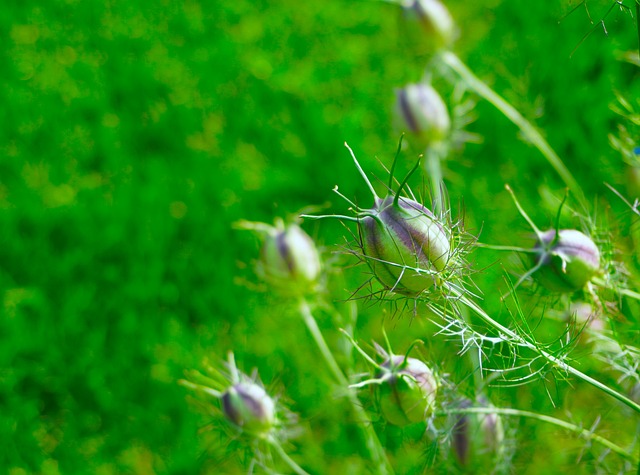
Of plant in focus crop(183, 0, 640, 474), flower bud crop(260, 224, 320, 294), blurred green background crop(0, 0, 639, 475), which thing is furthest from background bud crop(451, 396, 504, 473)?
blurred green background crop(0, 0, 639, 475)

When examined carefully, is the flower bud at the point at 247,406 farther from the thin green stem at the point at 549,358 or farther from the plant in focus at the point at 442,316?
the thin green stem at the point at 549,358

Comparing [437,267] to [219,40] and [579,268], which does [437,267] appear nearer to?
[579,268]

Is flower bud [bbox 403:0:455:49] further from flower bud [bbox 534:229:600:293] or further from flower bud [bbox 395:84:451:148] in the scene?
flower bud [bbox 534:229:600:293]

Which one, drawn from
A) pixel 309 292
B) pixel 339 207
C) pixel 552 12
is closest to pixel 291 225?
pixel 309 292

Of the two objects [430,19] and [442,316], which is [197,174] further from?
[442,316]

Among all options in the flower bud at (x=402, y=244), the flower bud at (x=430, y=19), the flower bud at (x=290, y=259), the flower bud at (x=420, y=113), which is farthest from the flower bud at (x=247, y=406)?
the flower bud at (x=430, y=19)

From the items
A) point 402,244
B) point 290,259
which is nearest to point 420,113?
point 290,259
